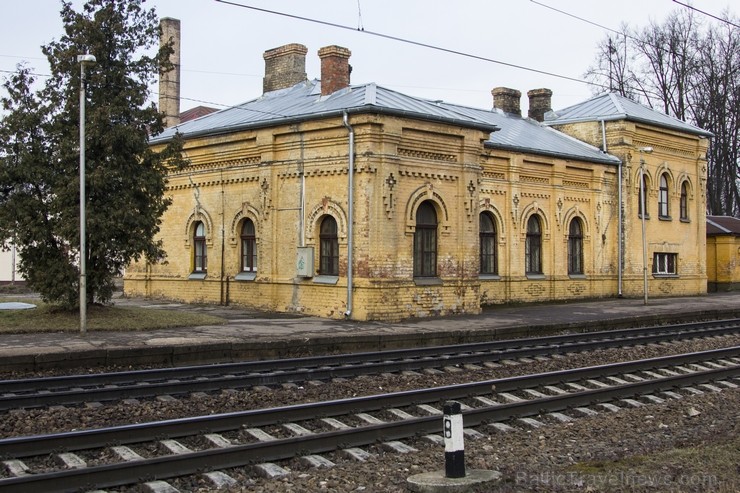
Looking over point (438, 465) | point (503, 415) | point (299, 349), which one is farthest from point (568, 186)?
point (438, 465)

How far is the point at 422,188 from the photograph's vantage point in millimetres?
22078

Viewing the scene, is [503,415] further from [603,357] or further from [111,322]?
[111,322]

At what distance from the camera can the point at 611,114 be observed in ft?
108

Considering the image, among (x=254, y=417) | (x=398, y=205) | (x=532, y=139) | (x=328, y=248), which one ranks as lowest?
(x=254, y=417)

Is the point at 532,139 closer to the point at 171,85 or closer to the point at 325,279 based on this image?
the point at 325,279

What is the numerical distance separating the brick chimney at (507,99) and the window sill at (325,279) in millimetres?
16186

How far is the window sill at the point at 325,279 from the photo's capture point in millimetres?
21609

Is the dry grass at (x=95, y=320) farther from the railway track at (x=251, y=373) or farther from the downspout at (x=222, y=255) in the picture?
the railway track at (x=251, y=373)

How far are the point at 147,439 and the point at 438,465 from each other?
119 inches

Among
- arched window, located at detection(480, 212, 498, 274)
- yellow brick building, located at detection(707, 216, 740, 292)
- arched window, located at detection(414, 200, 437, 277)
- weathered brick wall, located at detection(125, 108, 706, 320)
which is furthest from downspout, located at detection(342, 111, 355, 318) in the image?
yellow brick building, located at detection(707, 216, 740, 292)

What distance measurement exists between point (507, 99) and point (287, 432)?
28.3 metres

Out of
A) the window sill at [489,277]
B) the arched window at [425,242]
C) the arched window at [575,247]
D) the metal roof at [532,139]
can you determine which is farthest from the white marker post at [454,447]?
the arched window at [575,247]

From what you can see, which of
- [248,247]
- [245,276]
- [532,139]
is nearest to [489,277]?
[532,139]

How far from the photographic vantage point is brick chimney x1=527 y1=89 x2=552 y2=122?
36.6 m
